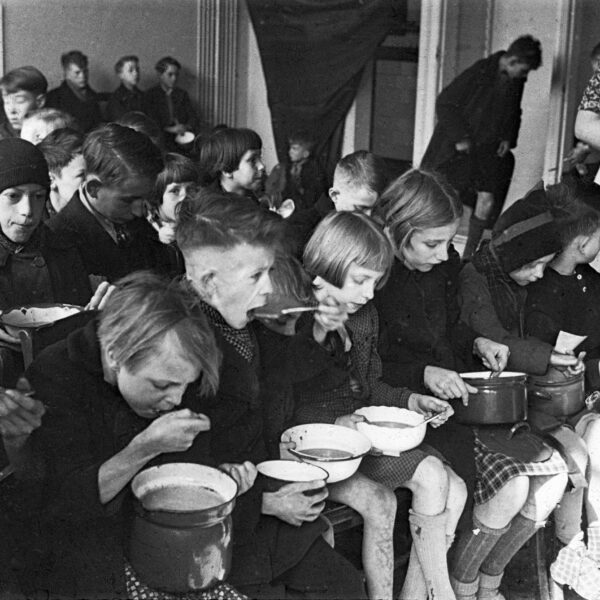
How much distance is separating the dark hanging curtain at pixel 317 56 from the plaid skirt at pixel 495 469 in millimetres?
3278

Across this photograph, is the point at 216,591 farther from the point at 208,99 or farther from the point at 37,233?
the point at 208,99

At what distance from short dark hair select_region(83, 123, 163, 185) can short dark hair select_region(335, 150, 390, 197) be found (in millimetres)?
704

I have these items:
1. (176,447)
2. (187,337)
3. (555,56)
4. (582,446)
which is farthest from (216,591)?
(555,56)

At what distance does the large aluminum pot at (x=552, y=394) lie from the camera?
9.25ft

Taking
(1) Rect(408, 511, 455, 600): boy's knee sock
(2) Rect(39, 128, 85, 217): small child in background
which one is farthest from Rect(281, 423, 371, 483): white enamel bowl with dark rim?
(2) Rect(39, 128, 85, 217): small child in background

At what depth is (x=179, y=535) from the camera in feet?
5.66

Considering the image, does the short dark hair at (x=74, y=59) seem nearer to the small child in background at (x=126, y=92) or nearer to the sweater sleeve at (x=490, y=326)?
the small child in background at (x=126, y=92)

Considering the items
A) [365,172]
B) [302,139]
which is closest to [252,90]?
[302,139]

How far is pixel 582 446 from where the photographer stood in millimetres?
2771

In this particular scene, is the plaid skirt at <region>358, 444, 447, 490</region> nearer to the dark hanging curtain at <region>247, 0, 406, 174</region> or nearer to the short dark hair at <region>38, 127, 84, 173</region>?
the short dark hair at <region>38, 127, 84, 173</region>

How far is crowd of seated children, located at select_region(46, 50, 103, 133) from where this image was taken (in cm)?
538

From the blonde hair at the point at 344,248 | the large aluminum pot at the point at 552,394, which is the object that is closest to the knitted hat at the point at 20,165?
the blonde hair at the point at 344,248

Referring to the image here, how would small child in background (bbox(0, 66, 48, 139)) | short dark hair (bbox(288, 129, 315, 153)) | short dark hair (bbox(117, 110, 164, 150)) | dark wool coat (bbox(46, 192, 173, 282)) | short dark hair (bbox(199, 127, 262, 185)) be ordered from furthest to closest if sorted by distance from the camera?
short dark hair (bbox(288, 129, 315, 153)) < small child in background (bbox(0, 66, 48, 139)) < short dark hair (bbox(117, 110, 164, 150)) < short dark hair (bbox(199, 127, 262, 185)) < dark wool coat (bbox(46, 192, 173, 282))

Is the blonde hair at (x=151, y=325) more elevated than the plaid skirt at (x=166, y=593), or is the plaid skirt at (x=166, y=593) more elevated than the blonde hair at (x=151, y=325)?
the blonde hair at (x=151, y=325)
